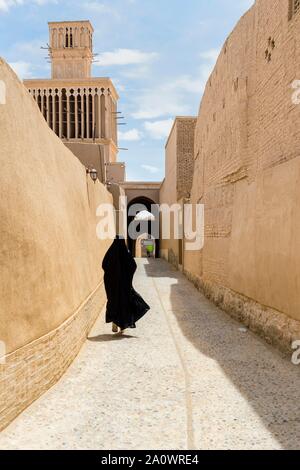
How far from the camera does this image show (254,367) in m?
4.90

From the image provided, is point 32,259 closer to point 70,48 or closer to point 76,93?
point 76,93

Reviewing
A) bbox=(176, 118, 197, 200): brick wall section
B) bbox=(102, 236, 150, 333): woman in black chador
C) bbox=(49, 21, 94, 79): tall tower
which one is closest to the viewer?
bbox=(102, 236, 150, 333): woman in black chador

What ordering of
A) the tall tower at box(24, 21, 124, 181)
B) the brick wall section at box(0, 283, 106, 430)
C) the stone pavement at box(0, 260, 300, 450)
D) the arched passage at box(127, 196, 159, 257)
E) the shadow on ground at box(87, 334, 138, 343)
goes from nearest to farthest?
the stone pavement at box(0, 260, 300, 450)
the brick wall section at box(0, 283, 106, 430)
the shadow on ground at box(87, 334, 138, 343)
the arched passage at box(127, 196, 159, 257)
the tall tower at box(24, 21, 124, 181)

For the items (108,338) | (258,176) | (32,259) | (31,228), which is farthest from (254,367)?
(258,176)

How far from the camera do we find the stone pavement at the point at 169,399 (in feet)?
9.89

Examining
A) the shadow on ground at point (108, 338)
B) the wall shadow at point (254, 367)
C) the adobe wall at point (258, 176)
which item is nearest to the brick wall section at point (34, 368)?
the shadow on ground at point (108, 338)

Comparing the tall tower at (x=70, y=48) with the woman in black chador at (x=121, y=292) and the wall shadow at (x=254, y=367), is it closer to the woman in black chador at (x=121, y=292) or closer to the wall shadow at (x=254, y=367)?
the wall shadow at (x=254, y=367)

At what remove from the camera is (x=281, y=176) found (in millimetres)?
5789

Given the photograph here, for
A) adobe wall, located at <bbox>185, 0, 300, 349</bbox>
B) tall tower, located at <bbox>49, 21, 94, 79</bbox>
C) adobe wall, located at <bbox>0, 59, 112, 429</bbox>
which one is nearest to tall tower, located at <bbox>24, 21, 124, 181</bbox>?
tall tower, located at <bbox>49, 21, 94, 79</bbox>

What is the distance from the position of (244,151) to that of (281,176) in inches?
84.3

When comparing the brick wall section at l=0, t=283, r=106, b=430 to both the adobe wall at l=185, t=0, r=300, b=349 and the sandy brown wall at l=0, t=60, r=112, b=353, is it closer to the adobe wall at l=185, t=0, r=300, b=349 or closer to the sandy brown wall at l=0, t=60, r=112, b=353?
the sandy brown wall at l=0, t=60, r=112, b=353

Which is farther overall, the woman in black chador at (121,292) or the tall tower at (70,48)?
the tall tower at (70,48)

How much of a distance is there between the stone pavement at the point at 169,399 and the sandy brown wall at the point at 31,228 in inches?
24.1

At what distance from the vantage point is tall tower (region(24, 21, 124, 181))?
36.8 meters
